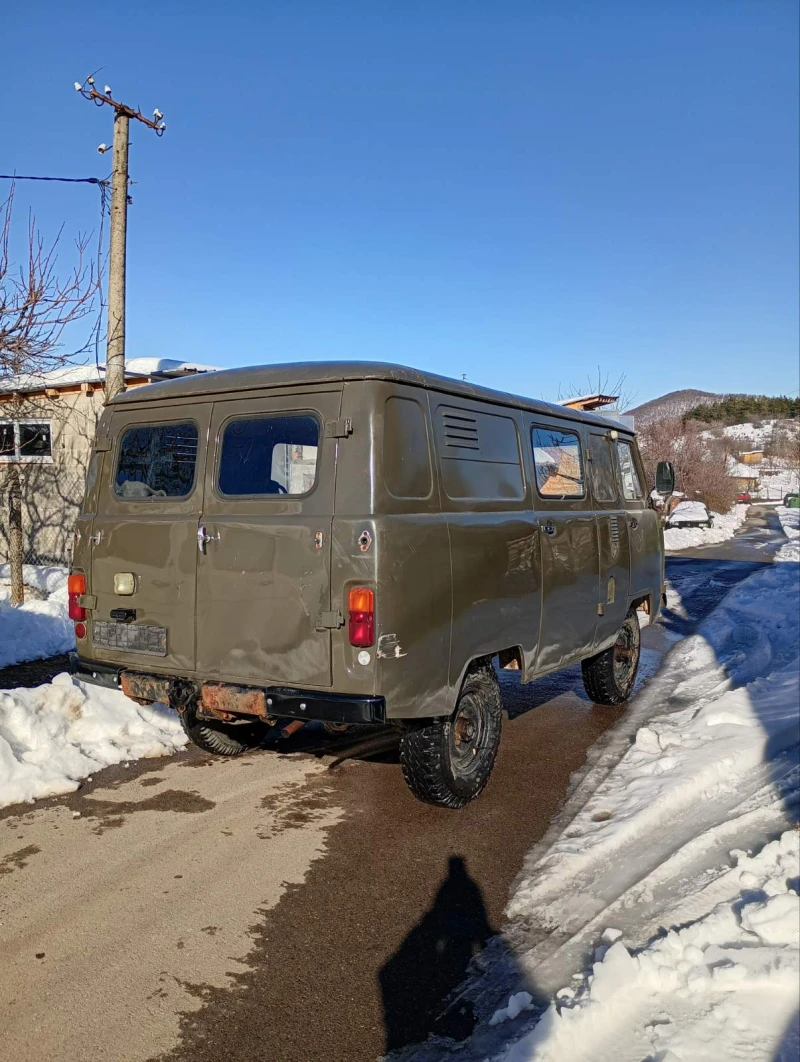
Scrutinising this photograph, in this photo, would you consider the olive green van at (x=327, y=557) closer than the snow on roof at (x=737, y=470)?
Yes

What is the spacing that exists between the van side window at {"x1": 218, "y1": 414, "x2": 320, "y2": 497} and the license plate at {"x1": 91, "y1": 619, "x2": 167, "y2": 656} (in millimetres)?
945

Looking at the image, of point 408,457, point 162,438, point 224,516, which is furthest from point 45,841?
point 408,457

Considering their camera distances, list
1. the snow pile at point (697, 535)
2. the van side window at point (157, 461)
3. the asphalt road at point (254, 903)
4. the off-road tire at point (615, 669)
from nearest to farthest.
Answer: the asphalt road at point (254, 903) → the van side window at point (157, 461) → the off-road tire at point (615, 669) → the snow pile at point (697, 535)

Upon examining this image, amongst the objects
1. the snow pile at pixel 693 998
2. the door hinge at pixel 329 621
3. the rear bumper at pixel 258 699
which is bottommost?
the snow pile at pixel 693 998

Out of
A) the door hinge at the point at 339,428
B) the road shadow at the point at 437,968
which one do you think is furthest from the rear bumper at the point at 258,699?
the door hinge at the point at 339,428

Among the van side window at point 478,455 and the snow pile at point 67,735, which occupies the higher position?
the van side window at point 478,455

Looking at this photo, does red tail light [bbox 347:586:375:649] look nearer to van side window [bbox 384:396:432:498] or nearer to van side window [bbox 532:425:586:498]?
van side window [bbox 384:396:432:498]

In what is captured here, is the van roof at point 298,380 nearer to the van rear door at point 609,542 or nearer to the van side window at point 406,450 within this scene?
the van side window at point 406,450

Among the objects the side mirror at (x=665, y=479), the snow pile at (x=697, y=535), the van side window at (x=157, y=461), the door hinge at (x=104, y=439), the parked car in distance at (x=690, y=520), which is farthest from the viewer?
the parked car in distance at (x=690, y=520)

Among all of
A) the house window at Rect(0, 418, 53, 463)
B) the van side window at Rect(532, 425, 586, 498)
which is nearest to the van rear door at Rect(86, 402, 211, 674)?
the van side window at Rect(532, 425, 586, 498)

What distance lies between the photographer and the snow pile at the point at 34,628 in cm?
874

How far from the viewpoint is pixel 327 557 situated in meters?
4.26

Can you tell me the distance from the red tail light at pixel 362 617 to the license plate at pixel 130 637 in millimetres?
1330

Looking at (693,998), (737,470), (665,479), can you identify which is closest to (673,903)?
(693,998)
